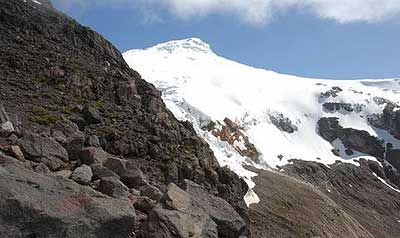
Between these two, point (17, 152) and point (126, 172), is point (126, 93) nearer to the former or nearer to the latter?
point (126, 172)

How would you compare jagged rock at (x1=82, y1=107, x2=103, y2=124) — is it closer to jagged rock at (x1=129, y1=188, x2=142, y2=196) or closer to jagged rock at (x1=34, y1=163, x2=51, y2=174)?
jagged rock at (x1=129, y1=188, x2=142, y2=196)

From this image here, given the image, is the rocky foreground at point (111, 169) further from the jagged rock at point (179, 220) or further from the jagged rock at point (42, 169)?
the jagged rock at point (42, 169)

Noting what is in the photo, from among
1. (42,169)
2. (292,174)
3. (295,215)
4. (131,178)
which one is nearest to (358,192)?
(292,174)

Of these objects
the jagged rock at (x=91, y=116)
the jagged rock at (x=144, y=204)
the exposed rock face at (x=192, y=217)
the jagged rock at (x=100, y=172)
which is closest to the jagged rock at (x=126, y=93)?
the jagged rock at (x=91, y=116)

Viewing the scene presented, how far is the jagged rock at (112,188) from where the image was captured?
61.9 feet

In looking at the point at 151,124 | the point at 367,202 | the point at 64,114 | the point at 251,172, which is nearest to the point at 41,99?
the point at 64,114

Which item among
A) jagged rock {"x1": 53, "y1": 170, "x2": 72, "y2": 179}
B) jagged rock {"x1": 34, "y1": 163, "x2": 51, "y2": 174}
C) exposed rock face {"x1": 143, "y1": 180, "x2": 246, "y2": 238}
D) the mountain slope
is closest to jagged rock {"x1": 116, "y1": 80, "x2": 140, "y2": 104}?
the mountain slope

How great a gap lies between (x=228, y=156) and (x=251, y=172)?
16.2 meters

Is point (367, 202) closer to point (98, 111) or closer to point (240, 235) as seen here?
point (98, 111)

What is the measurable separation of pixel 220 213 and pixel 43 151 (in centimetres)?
765

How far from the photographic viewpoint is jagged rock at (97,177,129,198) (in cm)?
1886

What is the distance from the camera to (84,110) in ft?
173

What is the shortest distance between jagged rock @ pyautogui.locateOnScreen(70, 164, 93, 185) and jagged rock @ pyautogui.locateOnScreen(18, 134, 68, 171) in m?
1.64

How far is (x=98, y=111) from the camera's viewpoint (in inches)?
2232
